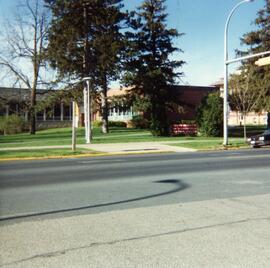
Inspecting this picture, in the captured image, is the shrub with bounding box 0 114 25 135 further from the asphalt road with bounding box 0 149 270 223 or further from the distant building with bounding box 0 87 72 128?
the asphalt road with bounding box 0 149 270 223

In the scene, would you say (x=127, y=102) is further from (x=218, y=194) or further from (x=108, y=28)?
(x=218, y=194)

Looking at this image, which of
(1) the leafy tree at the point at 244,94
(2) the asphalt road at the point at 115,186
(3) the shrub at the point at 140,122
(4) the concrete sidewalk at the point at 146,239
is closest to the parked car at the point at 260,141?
(1) the leafy tree at the point at 244,94

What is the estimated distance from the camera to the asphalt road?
871 cm

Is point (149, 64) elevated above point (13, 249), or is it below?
above

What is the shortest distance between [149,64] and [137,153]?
84.1 ft

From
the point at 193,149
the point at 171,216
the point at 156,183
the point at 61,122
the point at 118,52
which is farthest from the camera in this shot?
the point at 61,122

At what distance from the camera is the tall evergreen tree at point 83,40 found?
42156 millimetres

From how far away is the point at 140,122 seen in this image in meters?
60.2

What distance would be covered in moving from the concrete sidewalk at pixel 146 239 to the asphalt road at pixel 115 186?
Answer: 849 millimetres

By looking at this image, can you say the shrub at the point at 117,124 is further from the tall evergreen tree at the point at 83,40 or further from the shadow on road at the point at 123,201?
the shadow on road at the point at 123,201

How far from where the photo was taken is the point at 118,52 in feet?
143

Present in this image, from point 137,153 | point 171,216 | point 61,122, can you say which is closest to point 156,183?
Answer: point 171,216

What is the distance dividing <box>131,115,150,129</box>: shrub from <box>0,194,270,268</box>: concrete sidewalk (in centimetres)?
5049

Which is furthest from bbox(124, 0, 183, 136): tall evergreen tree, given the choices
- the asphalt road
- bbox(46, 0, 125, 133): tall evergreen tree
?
the asphalt road
